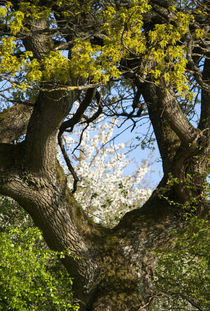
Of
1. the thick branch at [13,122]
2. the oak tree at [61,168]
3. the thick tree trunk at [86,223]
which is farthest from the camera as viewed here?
the thick branch at [13,122]

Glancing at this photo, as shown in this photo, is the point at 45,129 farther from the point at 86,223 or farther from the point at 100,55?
the point at 86,223

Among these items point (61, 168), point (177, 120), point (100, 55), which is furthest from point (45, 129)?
point (177, 120)

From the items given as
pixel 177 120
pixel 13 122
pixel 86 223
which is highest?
pixel 13 122

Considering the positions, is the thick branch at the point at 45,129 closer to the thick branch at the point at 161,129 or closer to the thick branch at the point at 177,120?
the thick branch at the point at 177,120

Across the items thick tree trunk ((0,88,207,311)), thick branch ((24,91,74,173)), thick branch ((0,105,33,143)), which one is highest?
thick branch ((0,105,33,143))

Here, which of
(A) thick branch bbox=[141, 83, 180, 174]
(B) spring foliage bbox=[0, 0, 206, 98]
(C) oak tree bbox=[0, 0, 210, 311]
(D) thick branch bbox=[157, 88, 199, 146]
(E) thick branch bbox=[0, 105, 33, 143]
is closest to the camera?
(B) spring foliage bbox=[0, 0, 206, 98]

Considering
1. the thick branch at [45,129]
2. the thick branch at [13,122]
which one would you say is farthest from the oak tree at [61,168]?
the thick branch at [13,122]

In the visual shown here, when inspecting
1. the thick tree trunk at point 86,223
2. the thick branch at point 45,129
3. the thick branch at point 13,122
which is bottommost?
the thick tree trunk at point 86,223

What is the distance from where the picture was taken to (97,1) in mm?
5816

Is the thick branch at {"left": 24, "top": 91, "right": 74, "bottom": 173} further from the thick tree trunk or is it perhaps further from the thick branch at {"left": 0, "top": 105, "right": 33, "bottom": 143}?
the thick branch at {"left": 0, "top": 105, "right": 33, "bottom": 143}

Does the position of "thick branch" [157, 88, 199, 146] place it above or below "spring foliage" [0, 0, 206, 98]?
below

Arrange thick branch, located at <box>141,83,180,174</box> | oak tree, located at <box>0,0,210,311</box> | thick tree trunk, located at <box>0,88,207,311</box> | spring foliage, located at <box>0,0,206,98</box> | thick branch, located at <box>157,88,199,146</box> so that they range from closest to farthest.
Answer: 1. spring foliage, located at <box>0,0,206,98</box>
2. oak tree, located at <box>0,0,210,311</box>
3. thick tree trunk, located at <box>0,88,207,311</box>
4. thick branch, located at <box>157,88,199,146</box>
5. thick branch, located at <box>141,83,180,174</box>

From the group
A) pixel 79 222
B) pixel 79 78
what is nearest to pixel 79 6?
pixel 79 78

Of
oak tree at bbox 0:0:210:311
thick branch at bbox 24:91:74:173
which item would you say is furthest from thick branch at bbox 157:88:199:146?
thick branch at bbox 24:91:74:173
